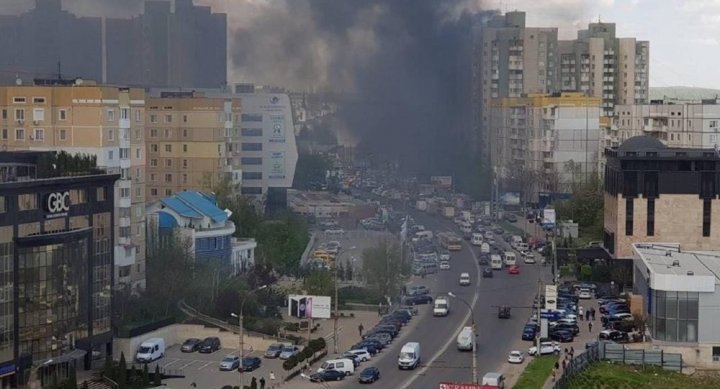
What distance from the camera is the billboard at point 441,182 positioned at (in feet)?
87.8

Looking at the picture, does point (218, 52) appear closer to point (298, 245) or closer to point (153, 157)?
point (153, 157)

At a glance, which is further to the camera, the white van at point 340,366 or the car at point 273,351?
the car at point 273,351

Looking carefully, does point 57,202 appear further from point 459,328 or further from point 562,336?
point 562,336

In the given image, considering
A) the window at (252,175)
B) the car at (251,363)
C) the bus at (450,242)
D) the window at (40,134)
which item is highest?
the window at (40,134)

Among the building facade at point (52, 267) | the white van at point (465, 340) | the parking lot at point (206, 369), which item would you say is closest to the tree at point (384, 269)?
the white van at point (465, 340)

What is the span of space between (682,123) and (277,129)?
7.35m

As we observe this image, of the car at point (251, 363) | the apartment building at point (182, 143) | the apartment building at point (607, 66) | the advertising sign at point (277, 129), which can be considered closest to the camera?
the car at point (251, 363)

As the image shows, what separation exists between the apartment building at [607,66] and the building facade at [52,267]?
79.9 ft

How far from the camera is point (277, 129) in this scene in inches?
1005

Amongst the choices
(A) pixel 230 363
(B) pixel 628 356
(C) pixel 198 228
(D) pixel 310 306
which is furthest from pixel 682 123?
(A) pixel 230 363

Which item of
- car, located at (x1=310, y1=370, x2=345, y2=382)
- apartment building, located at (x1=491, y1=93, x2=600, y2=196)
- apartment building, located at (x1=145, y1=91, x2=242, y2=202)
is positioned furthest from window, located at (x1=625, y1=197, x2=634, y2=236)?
apartment building, located at (x1=491, y1=93, x2=600, y2=196)

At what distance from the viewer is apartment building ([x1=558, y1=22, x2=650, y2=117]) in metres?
35.8

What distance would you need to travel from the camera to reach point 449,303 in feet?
52.2

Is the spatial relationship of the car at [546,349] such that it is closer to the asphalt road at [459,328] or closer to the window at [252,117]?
the asphalt road at [459,328]
